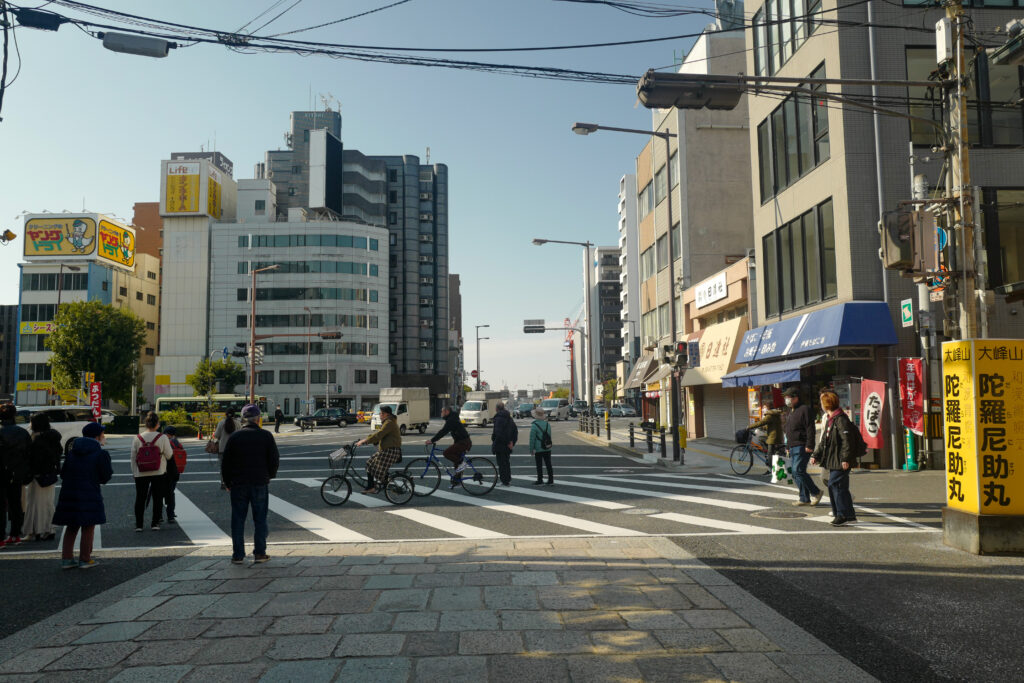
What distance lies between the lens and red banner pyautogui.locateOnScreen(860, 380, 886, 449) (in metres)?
17.0

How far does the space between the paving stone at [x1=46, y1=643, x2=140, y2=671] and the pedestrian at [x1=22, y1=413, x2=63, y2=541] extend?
4788 millimetres

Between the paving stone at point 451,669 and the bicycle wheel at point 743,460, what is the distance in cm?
1404

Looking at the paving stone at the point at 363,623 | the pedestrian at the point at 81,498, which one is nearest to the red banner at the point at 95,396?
the pedestrian at the point at 81,498

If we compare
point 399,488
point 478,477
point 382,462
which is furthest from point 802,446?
point 382,462

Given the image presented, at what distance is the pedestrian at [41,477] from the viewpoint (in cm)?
893

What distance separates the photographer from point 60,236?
76.4 metres

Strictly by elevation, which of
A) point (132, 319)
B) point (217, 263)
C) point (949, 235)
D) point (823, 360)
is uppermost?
point (217, 263)

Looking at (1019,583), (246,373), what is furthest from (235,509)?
(246,373)

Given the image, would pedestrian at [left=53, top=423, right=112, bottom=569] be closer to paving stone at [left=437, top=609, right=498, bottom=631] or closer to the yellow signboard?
paving stone at [left=437, top=609, right=498, bottom=631]

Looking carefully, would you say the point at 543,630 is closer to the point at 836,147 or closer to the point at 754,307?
the point at 836,147

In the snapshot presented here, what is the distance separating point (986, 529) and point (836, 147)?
13.7 metres

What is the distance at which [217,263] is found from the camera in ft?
276

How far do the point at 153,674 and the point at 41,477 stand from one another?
20.3 feet

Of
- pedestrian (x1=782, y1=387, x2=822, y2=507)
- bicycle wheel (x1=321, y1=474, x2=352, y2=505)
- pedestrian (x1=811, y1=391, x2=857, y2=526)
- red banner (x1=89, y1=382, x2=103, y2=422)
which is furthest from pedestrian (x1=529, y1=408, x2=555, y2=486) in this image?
red banner (x1=89, y1=382, x2=103, y2=422)
